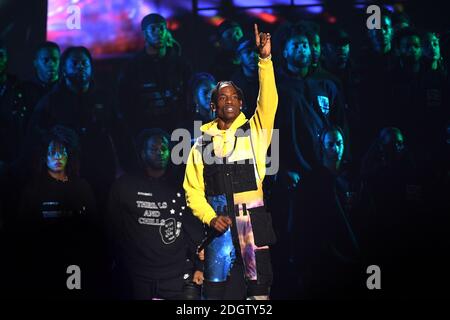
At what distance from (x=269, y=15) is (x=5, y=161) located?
7.28 feet

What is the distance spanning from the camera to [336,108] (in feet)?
15.5

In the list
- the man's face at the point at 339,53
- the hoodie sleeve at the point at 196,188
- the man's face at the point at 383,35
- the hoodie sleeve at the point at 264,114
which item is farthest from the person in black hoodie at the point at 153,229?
the man's face at the point at 383,35

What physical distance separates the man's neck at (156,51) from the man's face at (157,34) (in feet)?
0.07

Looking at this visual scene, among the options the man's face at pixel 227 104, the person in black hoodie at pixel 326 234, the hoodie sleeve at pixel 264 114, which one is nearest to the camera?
the hoodie sleeve at pixel 264 114

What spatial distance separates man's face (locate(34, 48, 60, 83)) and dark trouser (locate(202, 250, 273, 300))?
6.31 ft

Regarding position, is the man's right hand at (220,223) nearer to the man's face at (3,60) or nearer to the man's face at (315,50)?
the man's face at (315,50)

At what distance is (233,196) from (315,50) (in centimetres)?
128

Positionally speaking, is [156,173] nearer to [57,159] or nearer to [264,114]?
[57,159]

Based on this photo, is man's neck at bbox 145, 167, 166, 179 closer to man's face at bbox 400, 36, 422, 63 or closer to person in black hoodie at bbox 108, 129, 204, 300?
person in black hoodie at bbox 108, 129, 204, 300

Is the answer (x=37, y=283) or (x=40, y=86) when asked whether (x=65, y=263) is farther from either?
(x=40, y=86)

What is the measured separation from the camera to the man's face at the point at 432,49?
15.7 ft

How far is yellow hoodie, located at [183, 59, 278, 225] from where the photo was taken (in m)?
4.19

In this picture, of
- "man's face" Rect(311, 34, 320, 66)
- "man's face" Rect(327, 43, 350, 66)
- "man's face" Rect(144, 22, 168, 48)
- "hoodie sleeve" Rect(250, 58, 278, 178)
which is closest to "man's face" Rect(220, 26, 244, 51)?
"man's face" Rect(144, 22, 168, 48)

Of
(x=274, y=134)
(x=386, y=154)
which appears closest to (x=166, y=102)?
(x=274, y=134)
